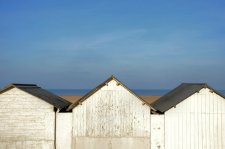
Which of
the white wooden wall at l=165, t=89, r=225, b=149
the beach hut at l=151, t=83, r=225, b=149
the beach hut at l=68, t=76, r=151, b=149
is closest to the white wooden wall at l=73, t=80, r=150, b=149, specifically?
the beach hut at l=68, t=76, r=151, b=149

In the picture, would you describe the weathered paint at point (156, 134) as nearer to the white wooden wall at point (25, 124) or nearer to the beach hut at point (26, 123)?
the beach hut at point (26, 123)

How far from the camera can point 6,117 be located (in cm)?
2648

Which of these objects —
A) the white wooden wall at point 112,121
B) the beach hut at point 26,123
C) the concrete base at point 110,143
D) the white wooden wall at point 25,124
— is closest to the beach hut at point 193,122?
the concrete base at point 110,143

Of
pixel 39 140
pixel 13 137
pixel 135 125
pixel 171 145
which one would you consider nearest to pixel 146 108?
pixel 135 125

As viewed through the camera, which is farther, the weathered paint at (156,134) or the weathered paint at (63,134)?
the weathered paint at (63,134)

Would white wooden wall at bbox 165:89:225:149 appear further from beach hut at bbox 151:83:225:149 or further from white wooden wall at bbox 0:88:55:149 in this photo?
white wooden wall at bbox 0:88:55:149

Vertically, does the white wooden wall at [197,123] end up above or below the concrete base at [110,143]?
above

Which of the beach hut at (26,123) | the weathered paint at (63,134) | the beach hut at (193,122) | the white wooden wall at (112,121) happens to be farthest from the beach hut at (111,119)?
the beach hut at (26,123)

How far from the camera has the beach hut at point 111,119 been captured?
2642 centimetres

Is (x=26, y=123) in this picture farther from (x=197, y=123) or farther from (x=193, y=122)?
(x=197, y=123)

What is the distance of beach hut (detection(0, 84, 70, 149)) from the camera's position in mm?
26438

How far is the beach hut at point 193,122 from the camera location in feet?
86.6

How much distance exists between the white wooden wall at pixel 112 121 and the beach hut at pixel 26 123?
1800 millimetres

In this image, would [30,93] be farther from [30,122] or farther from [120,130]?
[120,130]
